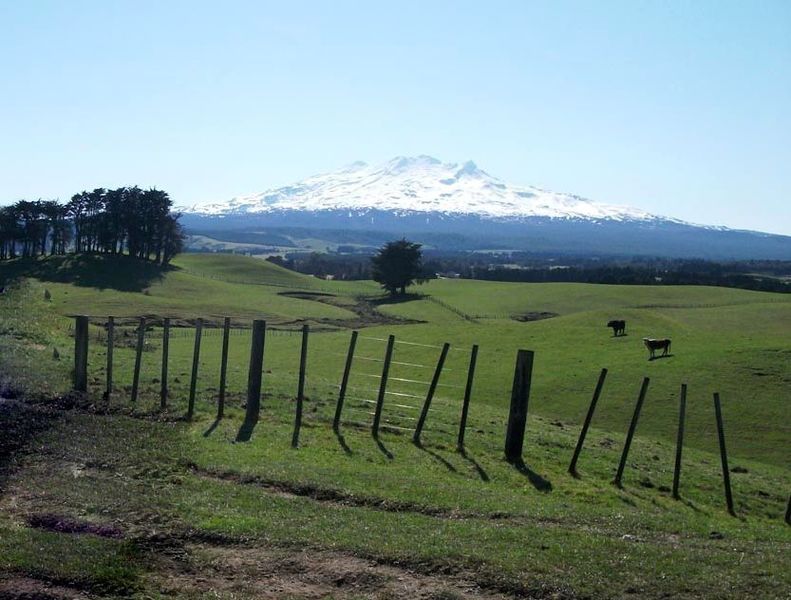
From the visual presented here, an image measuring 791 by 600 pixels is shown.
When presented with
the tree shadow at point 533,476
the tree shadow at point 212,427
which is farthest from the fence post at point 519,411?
the tree shadow at point 212,427

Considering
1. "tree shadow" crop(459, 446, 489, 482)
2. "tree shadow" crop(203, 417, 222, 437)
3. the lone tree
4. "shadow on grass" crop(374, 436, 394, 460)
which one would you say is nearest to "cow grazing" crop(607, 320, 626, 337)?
"tree shadow" crop(459, 446, 489, 482)

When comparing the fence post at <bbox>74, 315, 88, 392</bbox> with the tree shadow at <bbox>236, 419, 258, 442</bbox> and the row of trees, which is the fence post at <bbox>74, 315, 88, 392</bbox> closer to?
the tree shadow at <bbox>236, 419, 258, 442</bbox>

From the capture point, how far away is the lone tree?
113500 millimetres

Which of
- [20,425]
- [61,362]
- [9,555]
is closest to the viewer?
[9,555]

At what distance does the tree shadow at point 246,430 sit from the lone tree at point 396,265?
9288cm

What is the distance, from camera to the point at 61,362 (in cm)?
2678

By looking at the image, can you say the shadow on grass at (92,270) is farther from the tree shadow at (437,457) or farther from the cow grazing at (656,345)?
the tree shadow at (437,457)

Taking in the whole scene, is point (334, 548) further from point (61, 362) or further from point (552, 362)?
point (552, 362)

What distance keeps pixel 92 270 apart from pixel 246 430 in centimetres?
9230

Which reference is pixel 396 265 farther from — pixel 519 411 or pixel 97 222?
pixel 519 411

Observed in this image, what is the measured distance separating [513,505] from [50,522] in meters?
7.79

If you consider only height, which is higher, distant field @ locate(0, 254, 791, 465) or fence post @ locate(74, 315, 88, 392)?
fence post @ locate(74, 315, 88, 392)

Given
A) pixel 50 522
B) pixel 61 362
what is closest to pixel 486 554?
pixel 50 522

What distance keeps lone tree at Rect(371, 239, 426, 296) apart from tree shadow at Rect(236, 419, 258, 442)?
92.9 meters
